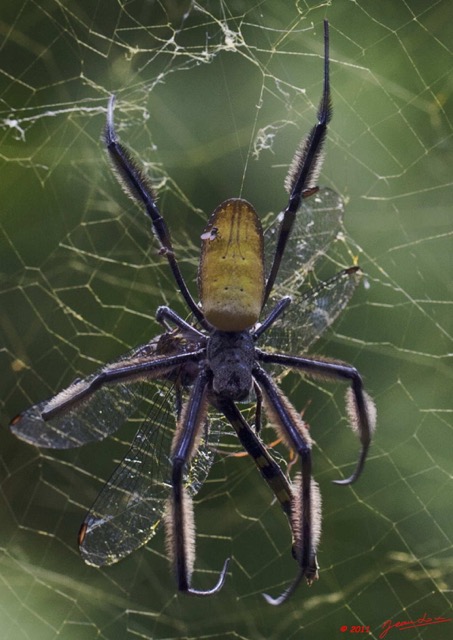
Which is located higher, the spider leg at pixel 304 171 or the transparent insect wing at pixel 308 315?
the spider leg at pixel 304 171

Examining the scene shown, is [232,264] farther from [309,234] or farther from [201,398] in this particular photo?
[309,234]

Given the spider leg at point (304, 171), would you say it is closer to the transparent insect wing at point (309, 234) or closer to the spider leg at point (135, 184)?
the transparent insect wing at point (309, 234)

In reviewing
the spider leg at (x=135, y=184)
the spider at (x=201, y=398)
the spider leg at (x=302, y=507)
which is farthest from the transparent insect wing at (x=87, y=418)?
the spider leg at (x=302, y=507)

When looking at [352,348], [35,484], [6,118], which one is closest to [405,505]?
[352,348]

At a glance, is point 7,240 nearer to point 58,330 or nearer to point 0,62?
point 58,330

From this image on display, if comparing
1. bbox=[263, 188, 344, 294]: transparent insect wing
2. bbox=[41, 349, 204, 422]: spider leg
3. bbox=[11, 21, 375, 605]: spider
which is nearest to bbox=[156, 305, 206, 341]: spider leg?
bbox=[11, 21, 375, 605]: spider

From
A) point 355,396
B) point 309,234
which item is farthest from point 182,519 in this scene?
point 309,234

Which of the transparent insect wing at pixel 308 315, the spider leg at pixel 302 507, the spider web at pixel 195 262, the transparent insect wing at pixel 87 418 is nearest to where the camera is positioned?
the spider leg at pixel 302 507
